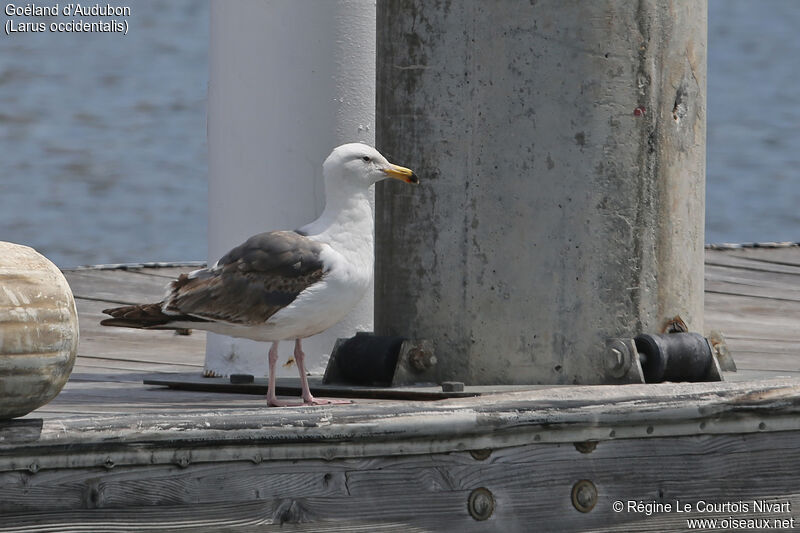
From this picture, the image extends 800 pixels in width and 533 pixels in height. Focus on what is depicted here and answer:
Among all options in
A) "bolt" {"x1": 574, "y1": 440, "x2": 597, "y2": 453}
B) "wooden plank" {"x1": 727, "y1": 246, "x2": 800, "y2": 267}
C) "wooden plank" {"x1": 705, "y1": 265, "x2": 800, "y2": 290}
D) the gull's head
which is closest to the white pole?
the gull's head

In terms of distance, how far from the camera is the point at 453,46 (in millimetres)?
5160

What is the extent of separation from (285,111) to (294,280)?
1.27 metres

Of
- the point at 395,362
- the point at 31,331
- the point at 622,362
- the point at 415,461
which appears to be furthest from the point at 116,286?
the point at 31,331

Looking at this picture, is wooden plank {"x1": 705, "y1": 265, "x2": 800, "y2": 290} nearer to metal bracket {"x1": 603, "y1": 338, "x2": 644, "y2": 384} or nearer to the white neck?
metal bracket {"x1": 603, "y1": 338, "x2": 644, "y2": 384}

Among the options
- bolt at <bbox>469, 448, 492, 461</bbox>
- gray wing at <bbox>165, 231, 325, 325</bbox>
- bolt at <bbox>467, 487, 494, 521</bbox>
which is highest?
gray wing at <bbox>165, 231, 325, 325</bbox>

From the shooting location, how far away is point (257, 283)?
4.83 m

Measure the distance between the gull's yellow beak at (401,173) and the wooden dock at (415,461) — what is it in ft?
2.46

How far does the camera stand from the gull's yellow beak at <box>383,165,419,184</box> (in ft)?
16.1

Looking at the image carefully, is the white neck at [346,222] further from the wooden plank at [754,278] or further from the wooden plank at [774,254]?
the wooden plank at [774,254]

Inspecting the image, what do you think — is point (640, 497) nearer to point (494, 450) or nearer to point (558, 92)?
point (494, 450)

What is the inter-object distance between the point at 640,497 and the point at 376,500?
85 cm

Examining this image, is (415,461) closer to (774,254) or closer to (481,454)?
(481,454)

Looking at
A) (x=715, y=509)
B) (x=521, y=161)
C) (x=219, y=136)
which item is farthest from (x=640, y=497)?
(x=219, y=136)

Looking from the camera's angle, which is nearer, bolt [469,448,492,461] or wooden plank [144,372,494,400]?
bolt [469,448,492,461]
